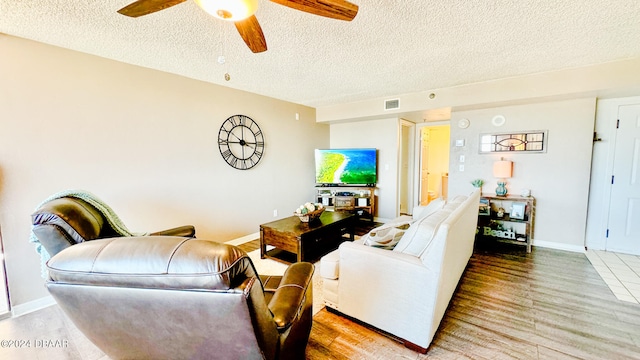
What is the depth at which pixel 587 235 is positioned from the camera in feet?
11.9

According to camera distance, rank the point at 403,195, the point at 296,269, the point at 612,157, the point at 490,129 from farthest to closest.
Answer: the point at 403,195 < the point at 490,129 < the point at 612,157 < the point at 296,269

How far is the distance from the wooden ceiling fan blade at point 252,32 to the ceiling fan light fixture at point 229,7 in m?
0.22

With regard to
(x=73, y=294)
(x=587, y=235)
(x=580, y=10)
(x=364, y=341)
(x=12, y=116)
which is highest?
(x=580, y=10)

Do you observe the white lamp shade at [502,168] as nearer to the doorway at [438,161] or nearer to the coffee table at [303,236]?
the coffee table at [303,236]

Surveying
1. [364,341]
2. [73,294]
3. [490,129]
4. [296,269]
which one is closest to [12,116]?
[73,294]

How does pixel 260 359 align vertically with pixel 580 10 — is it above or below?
below

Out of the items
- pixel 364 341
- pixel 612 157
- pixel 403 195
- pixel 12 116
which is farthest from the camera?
pixel 403 195

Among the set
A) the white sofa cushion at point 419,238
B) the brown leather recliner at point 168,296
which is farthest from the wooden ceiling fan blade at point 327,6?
the white sofa cushion at point 419,238

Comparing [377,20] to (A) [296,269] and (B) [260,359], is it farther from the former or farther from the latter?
(B) [260,359]

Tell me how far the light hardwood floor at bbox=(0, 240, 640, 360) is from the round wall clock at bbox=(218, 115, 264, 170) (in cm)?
243

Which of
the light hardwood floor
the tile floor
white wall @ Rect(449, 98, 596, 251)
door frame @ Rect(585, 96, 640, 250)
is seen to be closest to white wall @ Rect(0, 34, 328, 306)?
the light hardwood floor

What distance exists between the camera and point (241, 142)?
3980mm

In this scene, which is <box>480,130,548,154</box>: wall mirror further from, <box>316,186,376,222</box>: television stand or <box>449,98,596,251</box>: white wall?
<box>316,186,376,222</box>: television stand

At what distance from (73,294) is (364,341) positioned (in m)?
1.70
